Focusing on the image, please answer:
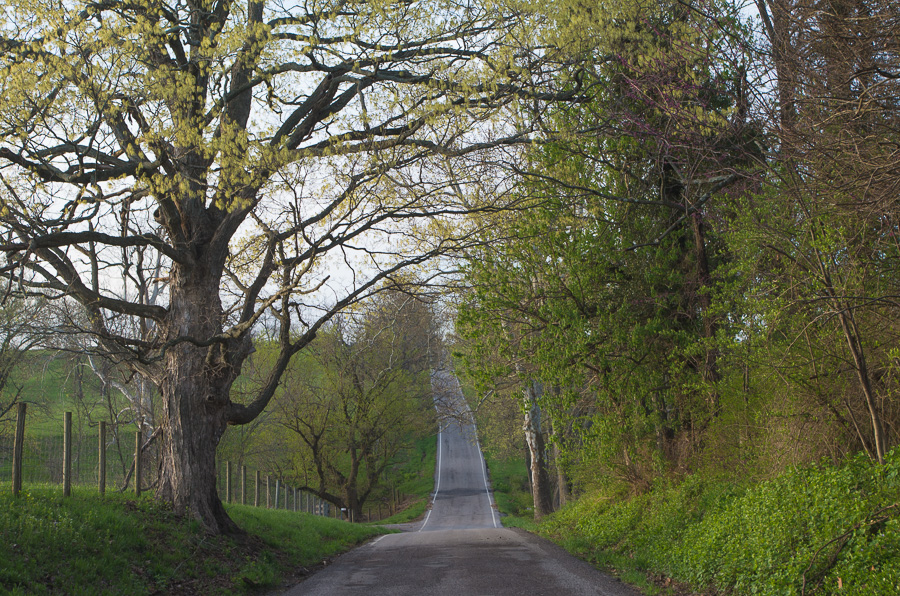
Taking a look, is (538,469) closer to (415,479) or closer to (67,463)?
(67,463)

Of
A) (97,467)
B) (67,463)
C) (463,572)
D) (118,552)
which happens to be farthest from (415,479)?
(118,552)

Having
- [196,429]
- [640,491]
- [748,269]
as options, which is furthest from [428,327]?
[748,269]

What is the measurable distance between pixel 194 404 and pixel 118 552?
3.41 metres

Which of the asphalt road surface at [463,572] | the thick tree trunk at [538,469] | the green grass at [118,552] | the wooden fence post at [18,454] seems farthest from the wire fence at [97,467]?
the thick tree trunk at [538,469]

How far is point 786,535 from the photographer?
6.53 metres

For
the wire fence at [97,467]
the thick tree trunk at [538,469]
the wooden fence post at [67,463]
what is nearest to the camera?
the wooden fence post at [67,463]

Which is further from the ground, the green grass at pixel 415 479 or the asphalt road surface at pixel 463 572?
the asphalt road surface at pixel 463 572

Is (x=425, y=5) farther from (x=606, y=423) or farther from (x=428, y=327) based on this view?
(x=428, y=327)

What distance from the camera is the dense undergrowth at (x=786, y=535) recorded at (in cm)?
555

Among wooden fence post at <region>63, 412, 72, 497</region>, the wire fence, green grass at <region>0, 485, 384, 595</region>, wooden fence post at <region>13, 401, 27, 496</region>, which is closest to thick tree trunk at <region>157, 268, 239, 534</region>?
green grass at <region>0, 485, 384, 595</region>

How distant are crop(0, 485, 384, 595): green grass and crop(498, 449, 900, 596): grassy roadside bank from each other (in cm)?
568

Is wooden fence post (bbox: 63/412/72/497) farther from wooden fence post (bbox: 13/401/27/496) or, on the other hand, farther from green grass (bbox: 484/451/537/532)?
green grass (bbox: 484/451/537/532)

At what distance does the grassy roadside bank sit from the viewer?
5582 millimetres

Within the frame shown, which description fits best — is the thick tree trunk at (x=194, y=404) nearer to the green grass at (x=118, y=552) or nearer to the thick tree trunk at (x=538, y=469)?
the green grass at (x=118, y=552)
